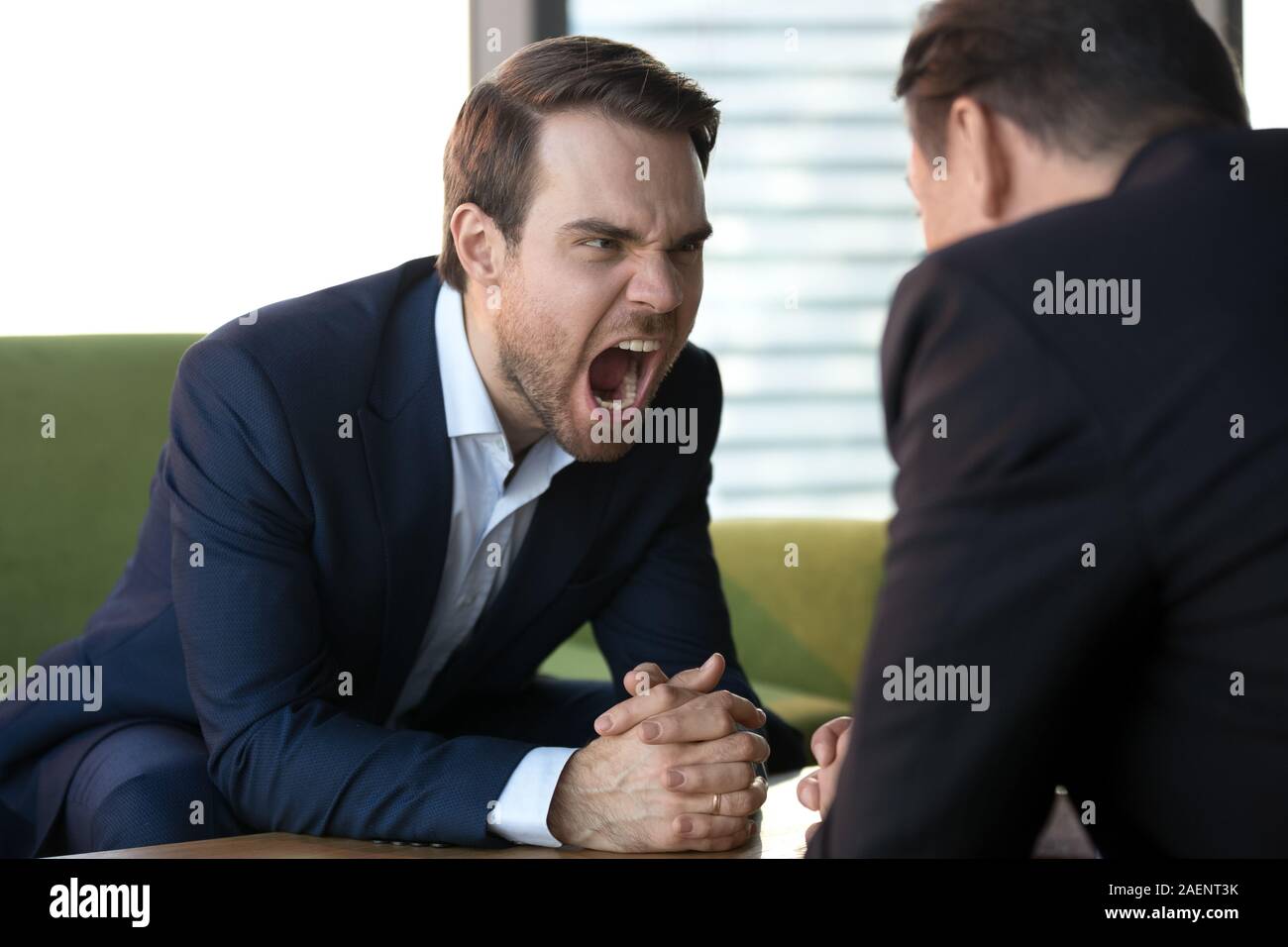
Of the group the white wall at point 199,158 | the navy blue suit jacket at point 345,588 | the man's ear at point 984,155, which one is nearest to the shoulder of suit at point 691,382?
the navy blue suit jacket at point 345,588

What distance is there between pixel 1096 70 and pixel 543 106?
0.93m

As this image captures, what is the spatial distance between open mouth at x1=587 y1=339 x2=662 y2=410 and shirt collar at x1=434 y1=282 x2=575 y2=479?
107 millimetres

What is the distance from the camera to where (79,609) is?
7.40 ft

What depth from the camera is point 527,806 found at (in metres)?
1.26

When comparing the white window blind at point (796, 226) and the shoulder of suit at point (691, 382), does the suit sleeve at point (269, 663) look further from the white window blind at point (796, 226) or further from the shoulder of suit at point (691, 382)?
the white window blind at point (796, 226)

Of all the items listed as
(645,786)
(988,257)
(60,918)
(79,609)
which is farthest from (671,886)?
(79,609)

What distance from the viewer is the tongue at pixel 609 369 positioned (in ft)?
6.00

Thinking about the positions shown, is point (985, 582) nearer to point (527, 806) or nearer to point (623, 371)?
point (527, 806)

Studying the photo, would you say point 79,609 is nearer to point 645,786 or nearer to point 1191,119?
point 645,786

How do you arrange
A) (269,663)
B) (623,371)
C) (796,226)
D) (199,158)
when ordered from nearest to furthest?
(269,663) < (623,371) < (199,158) < (796,226)

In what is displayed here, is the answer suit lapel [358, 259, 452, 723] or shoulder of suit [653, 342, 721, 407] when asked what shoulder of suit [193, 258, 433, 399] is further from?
shoulder of suit [653, 342, 721, 407]

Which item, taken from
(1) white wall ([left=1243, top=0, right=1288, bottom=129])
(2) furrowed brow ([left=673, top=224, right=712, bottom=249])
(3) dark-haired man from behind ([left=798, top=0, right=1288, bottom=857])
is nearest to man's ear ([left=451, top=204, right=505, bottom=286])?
(2) furrowed brow ([left=673, top=224, right=712, bottom=249])

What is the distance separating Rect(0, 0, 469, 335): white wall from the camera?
3.25 metres

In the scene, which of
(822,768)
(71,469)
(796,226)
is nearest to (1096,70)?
(822,768)
